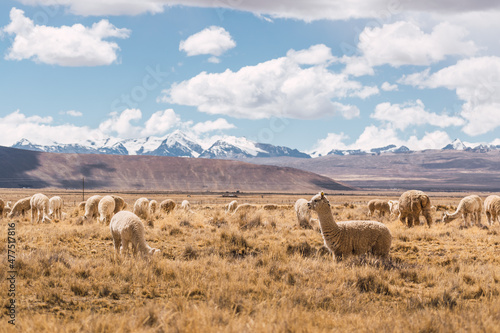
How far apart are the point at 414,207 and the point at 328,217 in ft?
31.4

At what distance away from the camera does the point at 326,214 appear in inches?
447

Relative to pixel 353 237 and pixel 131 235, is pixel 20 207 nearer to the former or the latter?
pixel 131 235

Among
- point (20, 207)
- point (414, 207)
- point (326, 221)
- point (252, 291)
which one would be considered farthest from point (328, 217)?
point (20, 207)

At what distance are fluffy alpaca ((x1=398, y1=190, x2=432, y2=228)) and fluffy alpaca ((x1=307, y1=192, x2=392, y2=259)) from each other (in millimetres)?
8971

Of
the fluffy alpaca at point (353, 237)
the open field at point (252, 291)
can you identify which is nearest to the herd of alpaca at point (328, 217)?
the fluffy alpaca at point (353, 237)

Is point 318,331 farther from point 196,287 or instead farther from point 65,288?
point 65,288

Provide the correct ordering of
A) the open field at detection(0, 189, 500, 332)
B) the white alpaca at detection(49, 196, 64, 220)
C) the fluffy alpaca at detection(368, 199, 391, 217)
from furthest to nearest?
1. the fluffy alpaca at detection(368, 199, 391, 217)
2. the white alpaca at detection(49, 196, 64, 220)
3. the open field at detection(0, 189, 500, 332)

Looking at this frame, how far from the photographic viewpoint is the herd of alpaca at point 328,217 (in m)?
11.1

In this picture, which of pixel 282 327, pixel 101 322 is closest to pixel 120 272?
pixel 101 322

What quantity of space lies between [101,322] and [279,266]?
4567 mm

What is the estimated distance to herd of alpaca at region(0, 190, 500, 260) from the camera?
11.1 meters

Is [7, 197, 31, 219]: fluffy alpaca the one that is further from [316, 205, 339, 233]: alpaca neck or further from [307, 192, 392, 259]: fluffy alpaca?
[316, 205, 339, 233]: alpaca neck

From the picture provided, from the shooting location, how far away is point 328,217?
1131cm

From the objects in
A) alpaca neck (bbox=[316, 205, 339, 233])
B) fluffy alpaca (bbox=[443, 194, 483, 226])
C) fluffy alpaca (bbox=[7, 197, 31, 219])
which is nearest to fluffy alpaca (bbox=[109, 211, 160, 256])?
alpaca neck (bbox=[316, 205, 339, 233])
